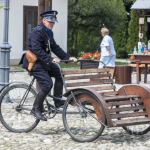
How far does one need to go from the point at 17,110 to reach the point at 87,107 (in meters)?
1.08

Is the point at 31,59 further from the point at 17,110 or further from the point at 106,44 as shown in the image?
the point at 106,44

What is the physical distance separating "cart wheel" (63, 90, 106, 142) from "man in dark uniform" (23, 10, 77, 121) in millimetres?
307

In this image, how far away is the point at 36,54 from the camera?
476cm

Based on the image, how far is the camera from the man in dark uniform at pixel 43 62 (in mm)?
4770

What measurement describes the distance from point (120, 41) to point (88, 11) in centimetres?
860

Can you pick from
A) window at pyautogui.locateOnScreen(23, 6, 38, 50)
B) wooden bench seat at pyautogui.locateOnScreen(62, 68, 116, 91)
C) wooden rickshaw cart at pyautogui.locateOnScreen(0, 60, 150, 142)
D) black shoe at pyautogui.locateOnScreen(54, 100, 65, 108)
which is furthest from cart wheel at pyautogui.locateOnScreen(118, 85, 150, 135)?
window at pyautogui.locateOnScreen(23, 6, 38, 50)

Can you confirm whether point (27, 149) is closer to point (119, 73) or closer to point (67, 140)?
point (67, 140)

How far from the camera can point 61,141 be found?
4.62m

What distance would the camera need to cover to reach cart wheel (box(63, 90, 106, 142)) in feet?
14.3

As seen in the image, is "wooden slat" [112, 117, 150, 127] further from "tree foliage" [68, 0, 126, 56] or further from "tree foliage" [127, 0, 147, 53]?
"tree foliage" [127, 0, 147, 53]

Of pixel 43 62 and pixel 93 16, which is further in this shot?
pixel 93 16

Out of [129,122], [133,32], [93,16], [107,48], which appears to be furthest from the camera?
[133,32]

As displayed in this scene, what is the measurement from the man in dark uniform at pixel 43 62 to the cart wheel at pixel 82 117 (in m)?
0.31

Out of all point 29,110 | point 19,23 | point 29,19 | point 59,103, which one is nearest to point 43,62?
point 59,103
